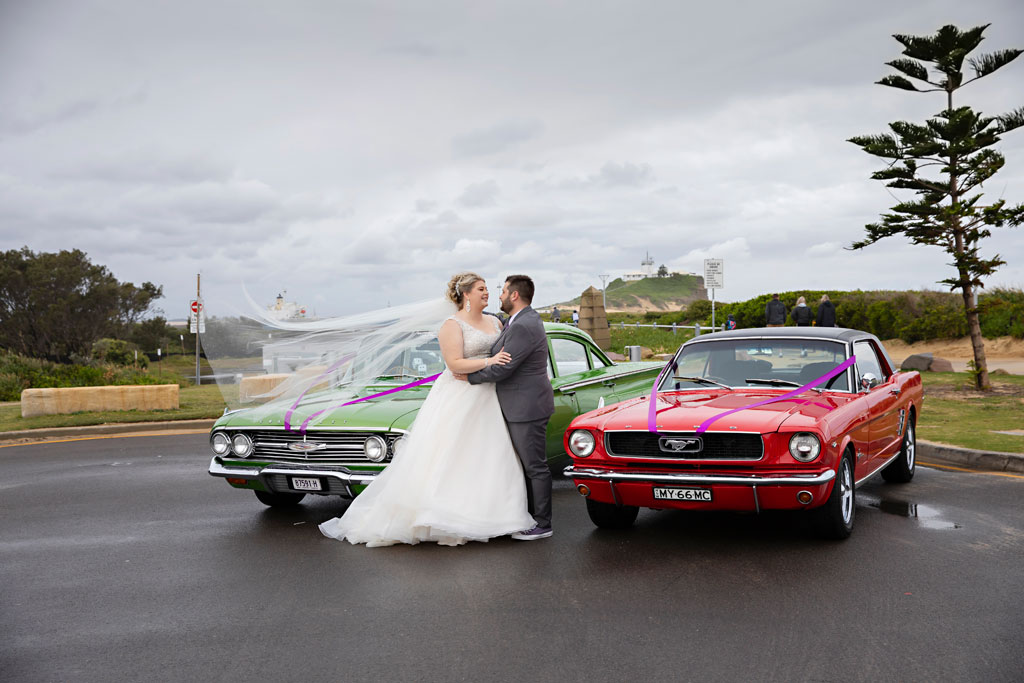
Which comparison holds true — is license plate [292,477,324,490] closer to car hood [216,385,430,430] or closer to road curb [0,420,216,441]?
car hood [216,385,430,430]

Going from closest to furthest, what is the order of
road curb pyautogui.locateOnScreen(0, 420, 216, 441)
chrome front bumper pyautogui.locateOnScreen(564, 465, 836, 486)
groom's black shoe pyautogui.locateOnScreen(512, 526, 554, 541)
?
1. chrome front bumper pyautogui.locateOnScreen(564, 465, 836, 486)
2. groom's black shoe pyautogui.locateOnScreen(512, 526, 554, 541)
3. road curb pyautogui.locateOnScreen(0, 420, 216, 441)

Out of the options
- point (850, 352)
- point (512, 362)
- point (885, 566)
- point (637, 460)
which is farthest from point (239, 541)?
point (850, 352)

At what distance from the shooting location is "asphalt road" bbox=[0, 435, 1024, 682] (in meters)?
4.30

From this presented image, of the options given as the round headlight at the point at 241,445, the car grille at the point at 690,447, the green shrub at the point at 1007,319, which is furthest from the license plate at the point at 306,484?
the green shrub at the point at 1007,319

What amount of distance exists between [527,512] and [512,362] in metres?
1.20

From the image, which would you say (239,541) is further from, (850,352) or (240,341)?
(850,352)

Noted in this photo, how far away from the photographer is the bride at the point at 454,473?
6711mm

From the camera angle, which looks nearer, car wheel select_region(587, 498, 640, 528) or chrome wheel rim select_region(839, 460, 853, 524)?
chrome wheel rim select_region(839, 460, 853, 524)

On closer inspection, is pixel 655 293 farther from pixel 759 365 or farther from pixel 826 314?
pixel 759 365

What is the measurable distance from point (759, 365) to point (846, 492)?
4.72 ft

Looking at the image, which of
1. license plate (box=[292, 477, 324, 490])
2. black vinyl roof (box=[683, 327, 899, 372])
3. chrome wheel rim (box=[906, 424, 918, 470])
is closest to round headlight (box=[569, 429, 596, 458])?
black vinyl roof (box=[683, 327, 899, 372])

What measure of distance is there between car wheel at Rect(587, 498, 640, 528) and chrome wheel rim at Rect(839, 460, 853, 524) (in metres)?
1.55

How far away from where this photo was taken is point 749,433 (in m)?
5.98

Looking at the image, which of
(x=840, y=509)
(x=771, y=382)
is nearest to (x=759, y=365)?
(x=771, y=382)
